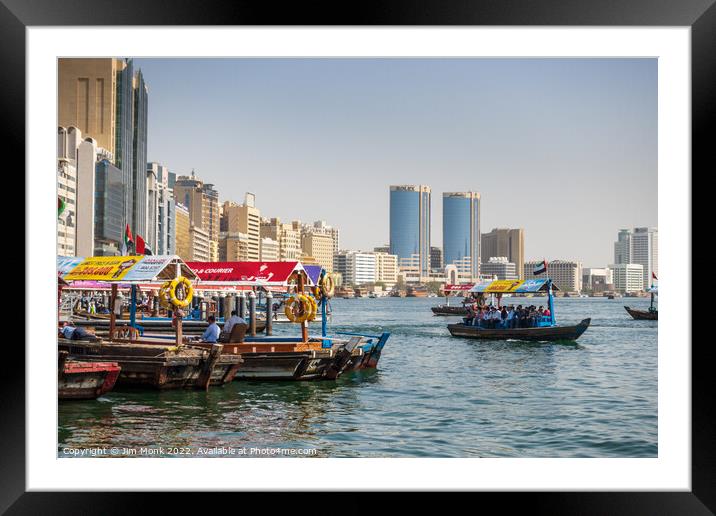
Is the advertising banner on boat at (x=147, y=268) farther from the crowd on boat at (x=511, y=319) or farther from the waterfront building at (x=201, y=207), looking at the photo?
the waterfront building at (x=201, y=207)

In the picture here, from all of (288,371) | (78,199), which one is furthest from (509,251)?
(288,371)

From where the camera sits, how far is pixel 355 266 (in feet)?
352

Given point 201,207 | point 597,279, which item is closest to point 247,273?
point 597,279

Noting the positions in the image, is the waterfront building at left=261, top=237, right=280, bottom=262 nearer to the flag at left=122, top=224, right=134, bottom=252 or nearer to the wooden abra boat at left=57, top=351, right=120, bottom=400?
the flag at left=122, top=224, right=134, bottom=252

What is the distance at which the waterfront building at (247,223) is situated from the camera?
101062mm

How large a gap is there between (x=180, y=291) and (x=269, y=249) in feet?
293

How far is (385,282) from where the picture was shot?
103m

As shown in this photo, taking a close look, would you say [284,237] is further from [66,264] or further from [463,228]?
[66,264]

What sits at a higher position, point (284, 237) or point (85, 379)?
point (284, 237)

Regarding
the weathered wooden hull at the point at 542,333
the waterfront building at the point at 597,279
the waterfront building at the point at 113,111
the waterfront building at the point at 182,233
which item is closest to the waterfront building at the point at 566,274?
the waterfront building at the point at 597,279

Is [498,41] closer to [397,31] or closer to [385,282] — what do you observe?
[397,31]

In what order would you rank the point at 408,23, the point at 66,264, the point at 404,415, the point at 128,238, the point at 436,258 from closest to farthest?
the point at 408,23 → the point at 404,415 → the point at 66,264 → the point at 128,238 → the point at 436,258

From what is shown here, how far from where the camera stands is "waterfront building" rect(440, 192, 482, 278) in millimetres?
66938
